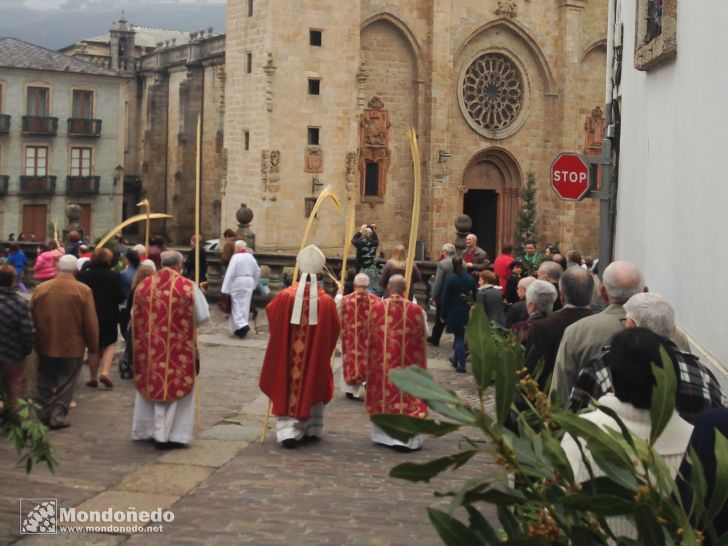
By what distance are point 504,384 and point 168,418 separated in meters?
7.47

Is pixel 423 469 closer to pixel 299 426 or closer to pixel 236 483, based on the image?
pixel 236 483

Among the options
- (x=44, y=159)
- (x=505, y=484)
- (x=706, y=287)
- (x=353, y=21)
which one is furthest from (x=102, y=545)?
(x=44, y=159)

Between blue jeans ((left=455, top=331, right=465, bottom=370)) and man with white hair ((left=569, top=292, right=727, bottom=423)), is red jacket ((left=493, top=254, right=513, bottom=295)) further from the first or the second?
man with white hair ((left=569, top=292, right=727, bottom=423))

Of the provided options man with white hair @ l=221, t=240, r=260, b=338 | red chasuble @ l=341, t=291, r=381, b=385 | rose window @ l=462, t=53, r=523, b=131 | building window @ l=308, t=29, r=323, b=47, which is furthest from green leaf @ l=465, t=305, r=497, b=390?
rose window @ l=462, t=53, r=523, b=131

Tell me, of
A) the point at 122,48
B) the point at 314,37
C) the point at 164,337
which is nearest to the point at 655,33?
the point at 164,337

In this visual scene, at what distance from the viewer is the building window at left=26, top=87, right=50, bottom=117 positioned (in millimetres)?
44719

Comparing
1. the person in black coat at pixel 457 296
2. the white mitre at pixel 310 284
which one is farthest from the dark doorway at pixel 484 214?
the white mitre at pixel 310 284

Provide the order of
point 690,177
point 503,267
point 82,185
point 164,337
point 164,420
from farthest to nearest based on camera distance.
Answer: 1. point 82,185
2. point 503,267
3. point 164,337
4. point 164,420
5. point 690,177

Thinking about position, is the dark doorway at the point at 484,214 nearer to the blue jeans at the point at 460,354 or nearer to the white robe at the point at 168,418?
the blue jeans at the point at 460,354

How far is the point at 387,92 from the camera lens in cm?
3216

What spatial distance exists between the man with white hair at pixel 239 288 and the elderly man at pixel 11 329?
24.7ft

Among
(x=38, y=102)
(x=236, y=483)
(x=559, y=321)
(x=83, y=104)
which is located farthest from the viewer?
(x=83, y=104)

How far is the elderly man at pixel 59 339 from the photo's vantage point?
10.0 metres

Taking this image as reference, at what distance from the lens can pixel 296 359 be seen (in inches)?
381
